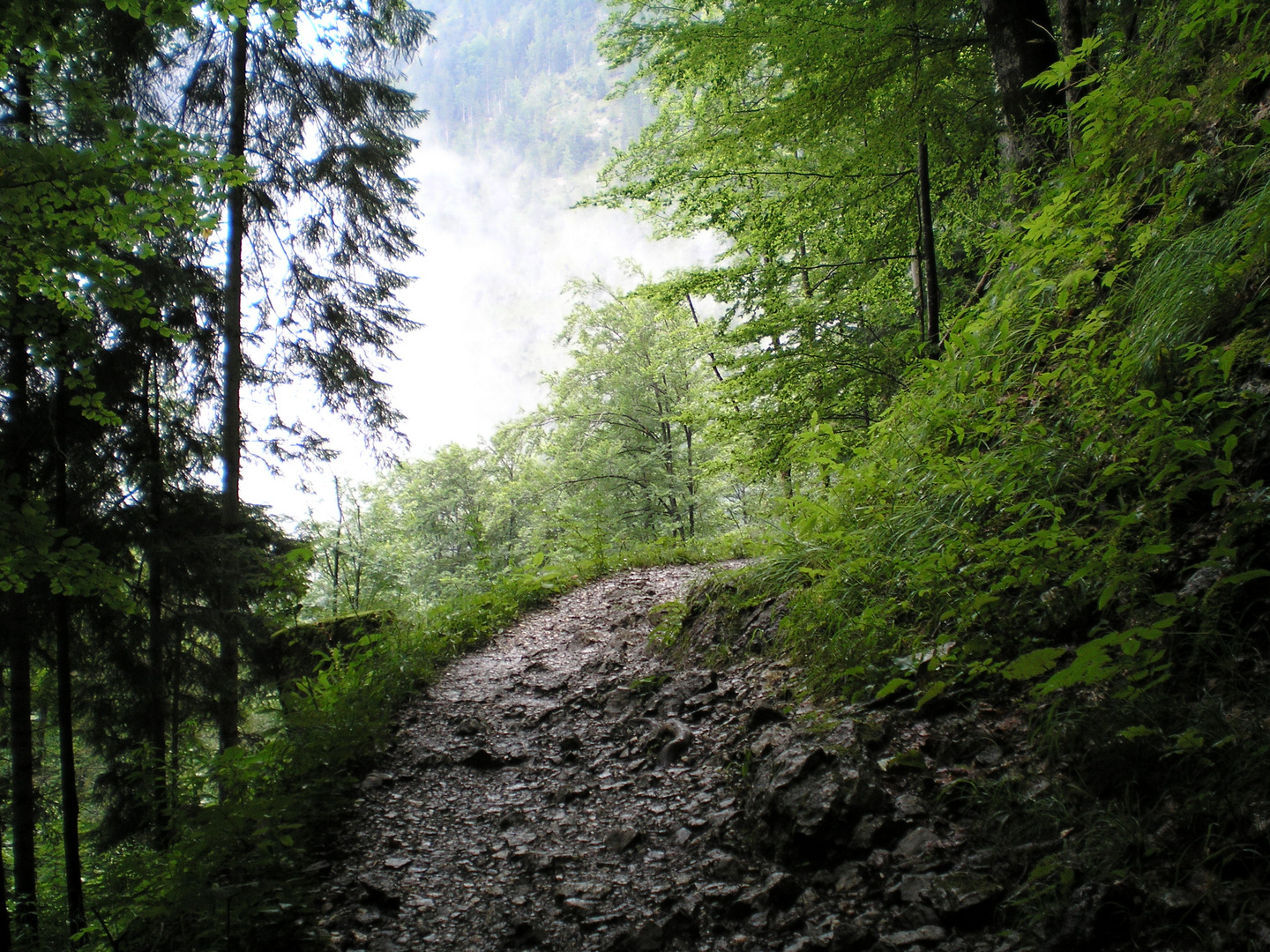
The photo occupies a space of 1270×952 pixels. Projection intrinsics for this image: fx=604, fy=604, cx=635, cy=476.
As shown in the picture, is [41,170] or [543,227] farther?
[543,227]

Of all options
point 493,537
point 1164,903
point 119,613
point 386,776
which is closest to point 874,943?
point 1164,903

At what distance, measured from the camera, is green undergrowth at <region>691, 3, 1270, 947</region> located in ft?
4.73

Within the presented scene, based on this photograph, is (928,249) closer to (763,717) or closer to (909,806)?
(763,717)

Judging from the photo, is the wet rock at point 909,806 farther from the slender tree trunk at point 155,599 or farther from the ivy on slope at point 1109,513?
the slender tree trunk at point 155,599

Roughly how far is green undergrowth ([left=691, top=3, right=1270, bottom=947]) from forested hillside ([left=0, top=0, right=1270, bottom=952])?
2cm

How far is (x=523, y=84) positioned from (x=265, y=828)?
21294 centimetres

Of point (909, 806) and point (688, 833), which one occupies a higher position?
point (909, 806)

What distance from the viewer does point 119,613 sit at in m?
6.50

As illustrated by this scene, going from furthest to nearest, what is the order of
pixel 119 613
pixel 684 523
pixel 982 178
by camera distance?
pixel 684 523 → pixel 119 613 → pixel 982 178

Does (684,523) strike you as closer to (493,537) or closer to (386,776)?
(493,537)

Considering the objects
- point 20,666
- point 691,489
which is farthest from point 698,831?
point 691,489

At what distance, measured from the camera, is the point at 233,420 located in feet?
23.7

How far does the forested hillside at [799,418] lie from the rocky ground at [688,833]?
8 cm

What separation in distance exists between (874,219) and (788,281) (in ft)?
3.80
